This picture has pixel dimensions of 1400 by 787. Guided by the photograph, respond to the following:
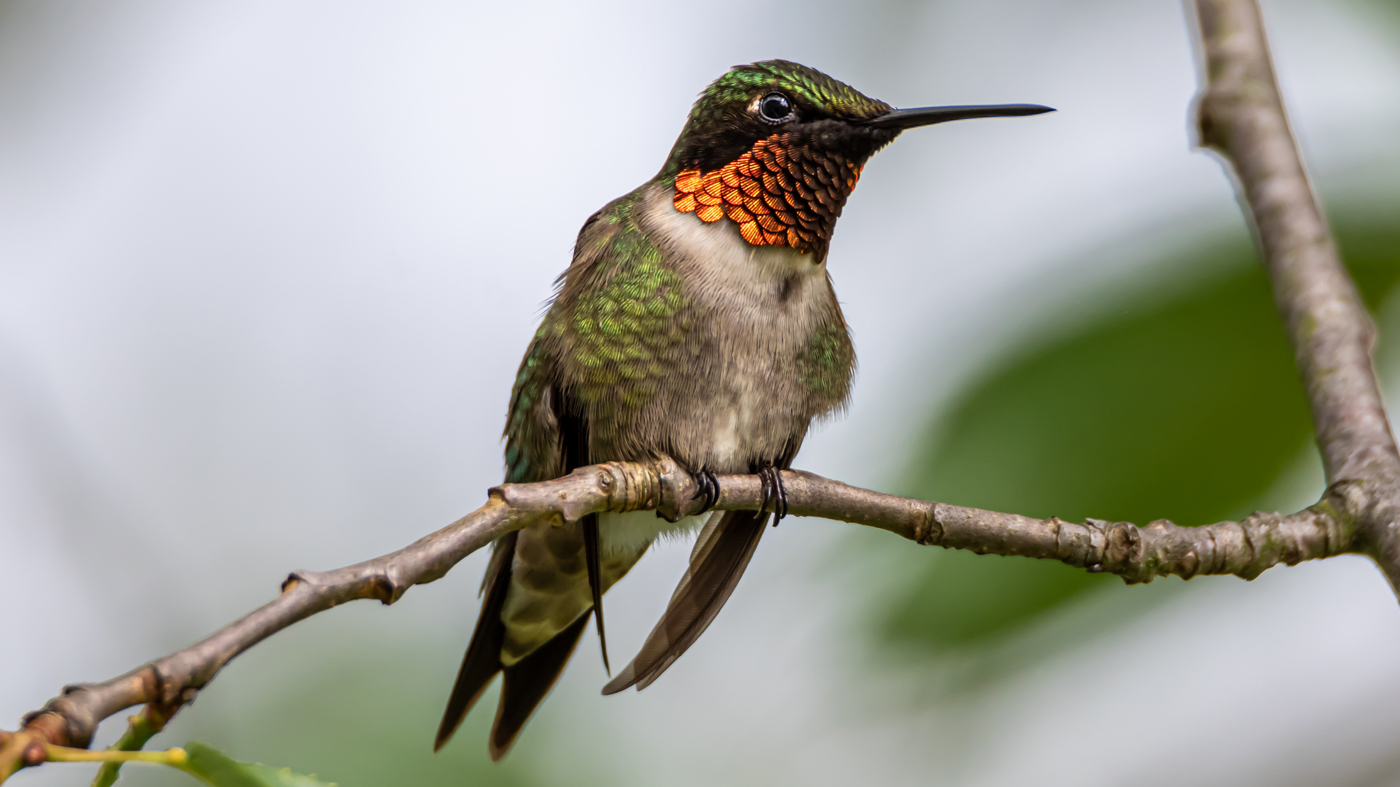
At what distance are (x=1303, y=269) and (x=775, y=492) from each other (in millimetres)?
937

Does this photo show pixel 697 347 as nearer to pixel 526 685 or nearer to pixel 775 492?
pixel 775 492

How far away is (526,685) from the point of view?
Result: 2211 millimetres

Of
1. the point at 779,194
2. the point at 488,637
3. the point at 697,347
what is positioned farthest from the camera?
the point at 488,637

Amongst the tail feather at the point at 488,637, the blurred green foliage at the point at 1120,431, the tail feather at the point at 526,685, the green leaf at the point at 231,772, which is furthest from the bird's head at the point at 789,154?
the green leaf at the point at 231,772

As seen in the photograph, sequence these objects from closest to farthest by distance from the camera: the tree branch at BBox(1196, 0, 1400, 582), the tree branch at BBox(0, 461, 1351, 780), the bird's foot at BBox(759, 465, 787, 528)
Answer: the tree branch at BBox(0, 461, 1351, 780) → the tree branch at BBox(1196, 0, 1400, 582) → the bird's foot at BBox(759, 465, 787, 528)

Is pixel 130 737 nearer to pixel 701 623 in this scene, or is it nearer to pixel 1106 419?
pixel 701 623

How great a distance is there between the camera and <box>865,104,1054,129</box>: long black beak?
1834 millimetres

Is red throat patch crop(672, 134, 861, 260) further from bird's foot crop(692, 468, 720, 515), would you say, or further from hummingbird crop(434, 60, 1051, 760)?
bird's foot crop(692, 468, 720, 515)

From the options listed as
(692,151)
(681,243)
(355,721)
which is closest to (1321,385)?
(681,243)

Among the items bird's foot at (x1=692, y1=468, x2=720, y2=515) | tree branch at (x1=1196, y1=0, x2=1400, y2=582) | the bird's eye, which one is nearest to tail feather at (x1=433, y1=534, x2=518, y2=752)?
bird's foot at (x1=692, y1=468, x2=720, y2=515)

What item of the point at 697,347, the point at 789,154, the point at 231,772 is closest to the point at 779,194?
the point at 789,154

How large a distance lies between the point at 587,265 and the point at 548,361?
7.5 inches

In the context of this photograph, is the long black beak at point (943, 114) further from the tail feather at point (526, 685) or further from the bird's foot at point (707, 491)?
the tail feather at point (526, 685)

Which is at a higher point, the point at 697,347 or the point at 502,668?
the point at 697,347
